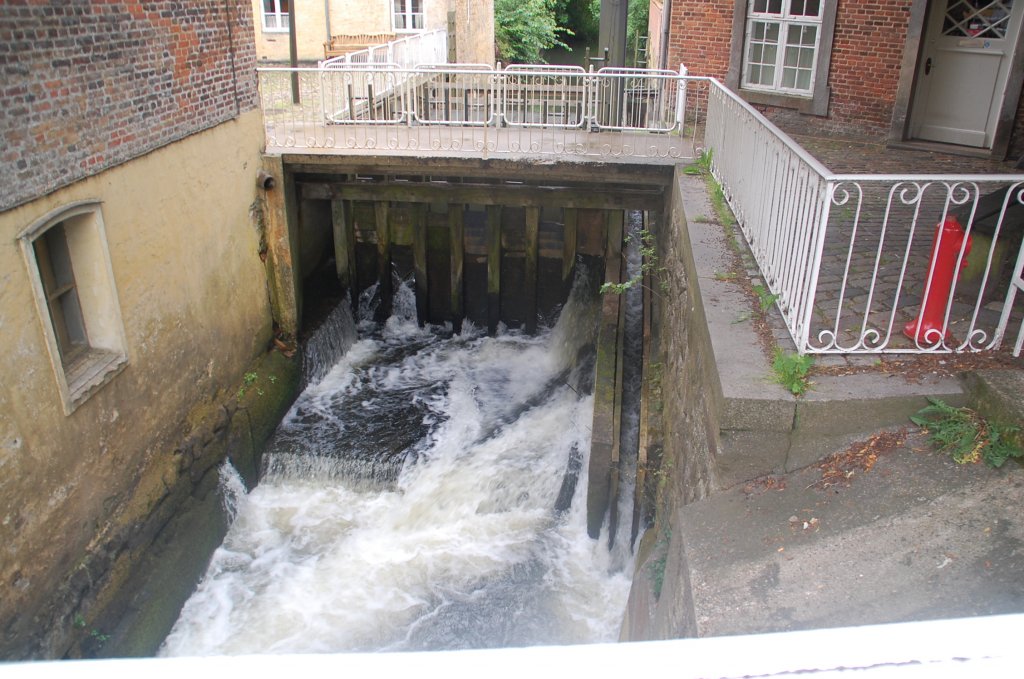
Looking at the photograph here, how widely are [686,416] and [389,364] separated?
21.4ft

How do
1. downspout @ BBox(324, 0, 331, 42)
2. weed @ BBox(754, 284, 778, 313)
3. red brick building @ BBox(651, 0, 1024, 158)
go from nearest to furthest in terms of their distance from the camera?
1. weed @ BBox(754, 284, 778, 313)
2. red brick building @ BBox(651, 0, 1024, 158)
3. downspout @ BBox(324, 0, 331, 42)

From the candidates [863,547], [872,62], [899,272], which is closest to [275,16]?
[872,62]

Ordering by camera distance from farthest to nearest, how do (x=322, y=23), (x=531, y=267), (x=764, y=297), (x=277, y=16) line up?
(x=277, y=16), (x=322, y=23), (x=531, y=267), (x=764, y=297)

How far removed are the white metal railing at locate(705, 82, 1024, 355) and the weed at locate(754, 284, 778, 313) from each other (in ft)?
0.13

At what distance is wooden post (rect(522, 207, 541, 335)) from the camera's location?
11.5 meters

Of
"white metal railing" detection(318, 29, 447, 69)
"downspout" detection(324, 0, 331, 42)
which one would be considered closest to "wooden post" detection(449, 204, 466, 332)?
"white metal railing" detection(318, 29, 447, 69)

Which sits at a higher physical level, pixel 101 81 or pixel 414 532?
pixel 101 81

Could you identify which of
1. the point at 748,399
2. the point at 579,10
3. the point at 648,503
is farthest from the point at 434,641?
the point at 579,10

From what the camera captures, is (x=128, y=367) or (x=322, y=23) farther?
(x=322, y=23)

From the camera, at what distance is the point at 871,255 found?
20.2 ft

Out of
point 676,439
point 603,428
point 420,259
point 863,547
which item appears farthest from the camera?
point 420,259

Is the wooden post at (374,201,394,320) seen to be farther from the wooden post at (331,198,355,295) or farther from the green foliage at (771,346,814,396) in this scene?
the green foliage at (771,346,814,396)

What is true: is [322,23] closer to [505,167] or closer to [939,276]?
[505,167]

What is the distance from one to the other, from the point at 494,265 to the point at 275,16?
538 inches
